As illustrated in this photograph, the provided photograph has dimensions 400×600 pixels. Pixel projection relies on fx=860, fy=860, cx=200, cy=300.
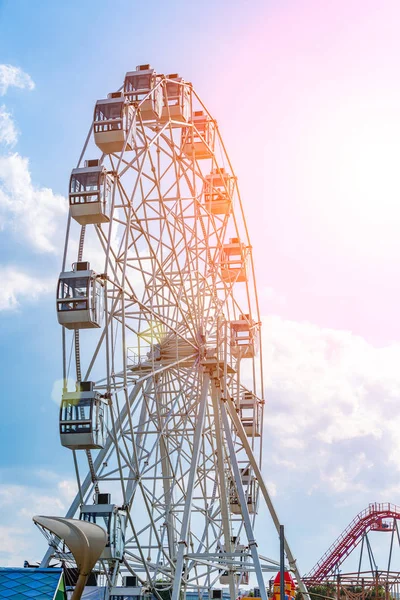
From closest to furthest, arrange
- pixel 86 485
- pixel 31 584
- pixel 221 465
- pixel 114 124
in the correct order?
pixel 31 584, pixel 114 124, pixel 86 485, pixel 221 465

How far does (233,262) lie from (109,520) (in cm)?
1441

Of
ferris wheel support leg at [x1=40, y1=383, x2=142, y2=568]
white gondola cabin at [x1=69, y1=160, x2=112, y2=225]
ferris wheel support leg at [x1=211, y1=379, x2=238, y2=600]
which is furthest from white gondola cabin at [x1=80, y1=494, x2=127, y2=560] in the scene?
white gondola cabin at [x1=69, y1=160, x2=112, y2=225]

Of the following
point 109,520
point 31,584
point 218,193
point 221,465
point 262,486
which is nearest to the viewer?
point 31,584

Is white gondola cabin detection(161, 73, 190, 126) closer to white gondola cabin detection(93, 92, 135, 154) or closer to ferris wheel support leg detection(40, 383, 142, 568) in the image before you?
white gondola cabin detection(93, 92, 135, 154)

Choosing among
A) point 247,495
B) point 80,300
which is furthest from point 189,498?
point 247,495

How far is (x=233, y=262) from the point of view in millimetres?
37406

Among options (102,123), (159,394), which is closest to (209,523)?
(159,394)

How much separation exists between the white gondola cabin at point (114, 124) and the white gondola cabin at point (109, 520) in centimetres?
1144

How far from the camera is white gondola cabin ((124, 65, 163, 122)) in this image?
1200 inches

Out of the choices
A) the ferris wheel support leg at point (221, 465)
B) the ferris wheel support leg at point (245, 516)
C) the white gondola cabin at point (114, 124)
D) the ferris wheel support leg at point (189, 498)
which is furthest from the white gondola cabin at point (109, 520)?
the white gondola cabin at point (114, 124)

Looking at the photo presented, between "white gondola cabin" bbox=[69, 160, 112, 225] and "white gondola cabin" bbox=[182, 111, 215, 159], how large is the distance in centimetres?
826

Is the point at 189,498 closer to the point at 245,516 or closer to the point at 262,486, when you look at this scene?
the point at 245,516

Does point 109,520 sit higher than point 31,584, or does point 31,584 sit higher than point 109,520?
point 109,520

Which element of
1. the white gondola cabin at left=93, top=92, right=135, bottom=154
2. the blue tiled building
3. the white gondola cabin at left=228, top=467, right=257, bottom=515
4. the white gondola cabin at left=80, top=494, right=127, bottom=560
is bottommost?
the blue tiled building
